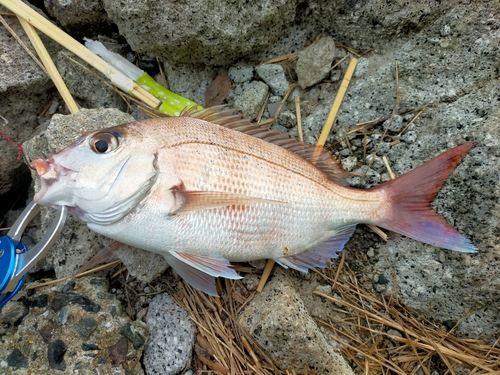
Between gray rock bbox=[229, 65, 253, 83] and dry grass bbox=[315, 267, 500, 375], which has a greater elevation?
gray rock bbox=[229, 65, 253, 83]

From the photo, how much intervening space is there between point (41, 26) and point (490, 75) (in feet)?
8.65

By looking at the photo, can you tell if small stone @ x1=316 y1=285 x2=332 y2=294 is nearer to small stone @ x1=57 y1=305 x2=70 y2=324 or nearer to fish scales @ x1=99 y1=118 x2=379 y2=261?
fish scales @ x1=99 y1=118 x2=379 y2=261

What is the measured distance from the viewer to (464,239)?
1.79 meters

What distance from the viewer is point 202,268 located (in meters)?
1.70

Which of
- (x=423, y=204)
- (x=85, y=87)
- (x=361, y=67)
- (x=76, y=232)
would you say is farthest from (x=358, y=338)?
(x=85, y=87)

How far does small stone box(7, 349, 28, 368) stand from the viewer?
1.69m

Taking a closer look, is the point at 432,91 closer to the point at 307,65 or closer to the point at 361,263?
the point at 307,65

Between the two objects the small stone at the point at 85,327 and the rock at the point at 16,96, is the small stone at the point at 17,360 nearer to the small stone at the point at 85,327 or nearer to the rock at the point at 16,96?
the small stone at the point at 85,327

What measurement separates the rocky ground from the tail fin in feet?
0.27

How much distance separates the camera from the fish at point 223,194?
157cm

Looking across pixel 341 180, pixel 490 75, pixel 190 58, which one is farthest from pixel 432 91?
pixel 190 58

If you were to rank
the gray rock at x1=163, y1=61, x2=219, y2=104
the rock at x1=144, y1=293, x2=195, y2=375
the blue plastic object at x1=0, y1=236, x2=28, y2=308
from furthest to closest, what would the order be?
the gray rock at x1=163, y1=61, x2=219, y2=104 < the rock at x1=144, y1=293, x2=195, y2=375 < the blue plastic object at x1=0, y1=236, x2=28, y2=308

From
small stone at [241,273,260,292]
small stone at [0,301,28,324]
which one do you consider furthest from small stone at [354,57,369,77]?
small stone at [0,301,28,324]

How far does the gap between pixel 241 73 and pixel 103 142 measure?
42.6 inches
